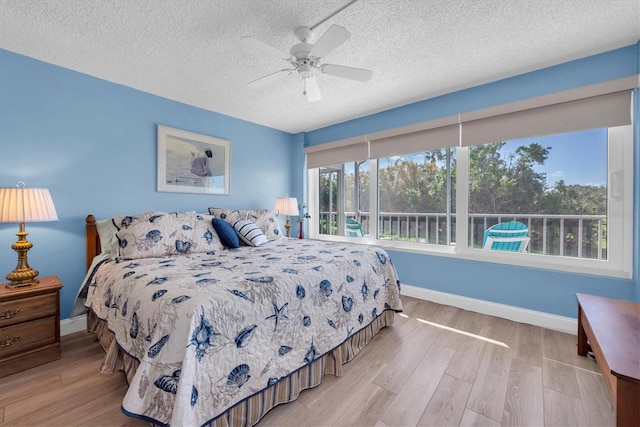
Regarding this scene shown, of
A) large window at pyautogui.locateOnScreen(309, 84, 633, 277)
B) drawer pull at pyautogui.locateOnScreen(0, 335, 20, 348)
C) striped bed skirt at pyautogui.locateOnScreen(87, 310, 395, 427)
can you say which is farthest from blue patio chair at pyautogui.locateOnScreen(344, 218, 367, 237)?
drawer pull at pyautogui.locateOnScreen(0, 335, 20, 348)

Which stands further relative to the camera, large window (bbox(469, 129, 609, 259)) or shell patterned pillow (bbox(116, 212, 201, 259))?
large window (bbox(469, 129, 609, 259))

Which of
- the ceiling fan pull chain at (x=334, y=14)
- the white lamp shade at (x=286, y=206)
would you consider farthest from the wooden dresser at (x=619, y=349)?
the white lamp shade at (x=286, y=206)

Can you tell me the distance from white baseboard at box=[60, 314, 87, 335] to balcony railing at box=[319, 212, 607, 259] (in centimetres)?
328

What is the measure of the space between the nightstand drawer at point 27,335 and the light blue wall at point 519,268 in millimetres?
3254

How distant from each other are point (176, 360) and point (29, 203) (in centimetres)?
177

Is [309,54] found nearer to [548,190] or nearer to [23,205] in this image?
[23,205]

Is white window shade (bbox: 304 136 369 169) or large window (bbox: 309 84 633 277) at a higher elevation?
white window shade (bbox: 304 136 369 169)

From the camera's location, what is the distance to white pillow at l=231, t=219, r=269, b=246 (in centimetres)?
279

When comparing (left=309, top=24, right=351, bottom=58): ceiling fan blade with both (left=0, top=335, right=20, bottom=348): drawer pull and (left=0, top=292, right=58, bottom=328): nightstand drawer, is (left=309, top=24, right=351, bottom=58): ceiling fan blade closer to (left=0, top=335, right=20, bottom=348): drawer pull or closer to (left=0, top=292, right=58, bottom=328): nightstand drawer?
(left=0, top=292, right=58, bottom=328): nightstand drawer

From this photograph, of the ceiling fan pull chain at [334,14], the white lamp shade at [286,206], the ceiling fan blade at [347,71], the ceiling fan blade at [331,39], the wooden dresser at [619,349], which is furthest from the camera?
the white lamp shade at [286,206]

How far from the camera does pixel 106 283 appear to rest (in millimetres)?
1880

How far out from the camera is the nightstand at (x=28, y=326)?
1767 millimetres

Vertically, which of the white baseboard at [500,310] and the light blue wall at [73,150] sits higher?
the light blue wall at [73,150]

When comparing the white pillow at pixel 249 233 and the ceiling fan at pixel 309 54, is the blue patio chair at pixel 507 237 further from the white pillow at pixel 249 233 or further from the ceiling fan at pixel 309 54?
the white pillow at pixel 249 233
